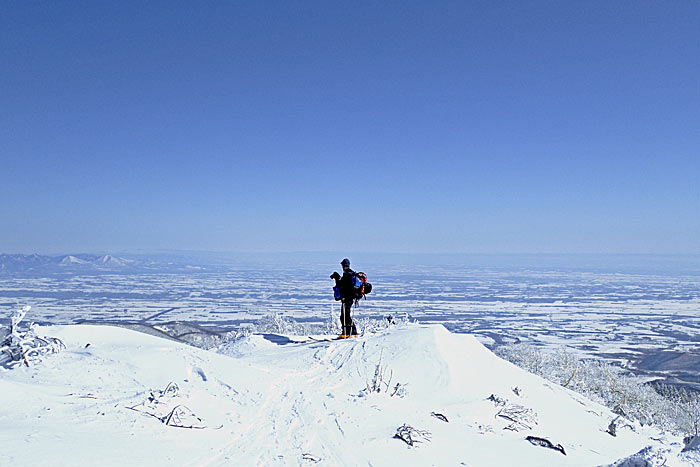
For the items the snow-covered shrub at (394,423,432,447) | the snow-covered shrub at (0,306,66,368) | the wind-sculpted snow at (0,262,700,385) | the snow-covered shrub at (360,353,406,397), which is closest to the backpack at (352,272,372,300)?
the snow-covered shrub at (360,353,406,397)

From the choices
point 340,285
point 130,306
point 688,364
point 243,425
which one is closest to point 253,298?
point 130,306

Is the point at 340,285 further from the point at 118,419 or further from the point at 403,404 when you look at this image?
the point at 118,419

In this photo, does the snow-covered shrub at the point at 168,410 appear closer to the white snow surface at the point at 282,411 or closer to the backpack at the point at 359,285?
the white snow surface at the point at 282,411

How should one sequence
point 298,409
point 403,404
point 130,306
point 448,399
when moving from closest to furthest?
point 298,409 → point 403,404 → point 448,399 → point 130,306

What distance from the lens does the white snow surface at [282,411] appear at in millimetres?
4336

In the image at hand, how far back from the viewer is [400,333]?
38.7ft

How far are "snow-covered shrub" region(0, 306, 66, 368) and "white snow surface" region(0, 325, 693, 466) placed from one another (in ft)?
0.71

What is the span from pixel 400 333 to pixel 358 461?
7.16 metres

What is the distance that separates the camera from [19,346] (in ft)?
21.4

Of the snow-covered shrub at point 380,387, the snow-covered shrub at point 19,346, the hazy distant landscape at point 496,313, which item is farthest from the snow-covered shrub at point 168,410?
the hazy distant landscape at point 496,313

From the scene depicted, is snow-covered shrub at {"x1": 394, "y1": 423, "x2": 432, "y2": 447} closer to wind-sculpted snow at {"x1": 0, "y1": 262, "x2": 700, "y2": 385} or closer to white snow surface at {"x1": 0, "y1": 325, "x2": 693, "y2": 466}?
white snow surface at {"x1": 0, "y1": 325, "x2": 693, "y2": 466}

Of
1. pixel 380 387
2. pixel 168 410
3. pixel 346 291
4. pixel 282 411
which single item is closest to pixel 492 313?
pixel 346 291

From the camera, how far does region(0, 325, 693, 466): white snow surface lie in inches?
171

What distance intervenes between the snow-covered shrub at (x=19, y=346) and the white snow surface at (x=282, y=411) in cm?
22
